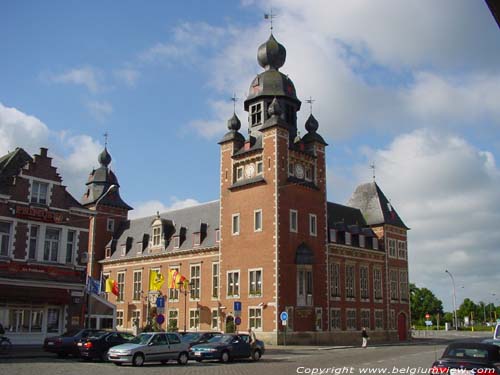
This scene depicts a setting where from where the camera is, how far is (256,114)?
176 ft

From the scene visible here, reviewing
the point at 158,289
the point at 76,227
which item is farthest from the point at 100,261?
the point at 76,227

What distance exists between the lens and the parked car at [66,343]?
28178 mm

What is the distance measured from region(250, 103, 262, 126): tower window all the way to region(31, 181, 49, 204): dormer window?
2243 cm

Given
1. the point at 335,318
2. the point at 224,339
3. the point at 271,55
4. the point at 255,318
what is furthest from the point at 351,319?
the point at 224,339

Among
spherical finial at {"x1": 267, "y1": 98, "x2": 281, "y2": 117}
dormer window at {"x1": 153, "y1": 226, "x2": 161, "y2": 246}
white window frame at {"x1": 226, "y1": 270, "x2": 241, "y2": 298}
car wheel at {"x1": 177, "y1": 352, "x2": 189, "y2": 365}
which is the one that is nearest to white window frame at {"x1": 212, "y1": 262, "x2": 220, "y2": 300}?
white window frame at {"x1": 226, "y1": 270, "x2": 241, "y2": 298}

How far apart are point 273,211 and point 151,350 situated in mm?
23961

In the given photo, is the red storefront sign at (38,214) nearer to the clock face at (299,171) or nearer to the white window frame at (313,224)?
the clock face at (299,171)

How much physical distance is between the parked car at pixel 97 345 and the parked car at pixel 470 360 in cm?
1684

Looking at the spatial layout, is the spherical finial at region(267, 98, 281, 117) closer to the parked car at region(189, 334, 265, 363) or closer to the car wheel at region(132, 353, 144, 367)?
the parked car at region(189, 334, 265, 363)

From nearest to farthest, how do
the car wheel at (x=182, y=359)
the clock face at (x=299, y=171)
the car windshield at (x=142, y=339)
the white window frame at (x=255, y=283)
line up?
the car windshield at (x=142, y=339) < the car wheel at (x=182, y=359) < the white window frame at (x=255, y=283) < the clock face at (x=299, y=171)

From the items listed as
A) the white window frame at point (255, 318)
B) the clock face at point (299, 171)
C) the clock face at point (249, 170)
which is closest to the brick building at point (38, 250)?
the white window frame at point (255, 318)

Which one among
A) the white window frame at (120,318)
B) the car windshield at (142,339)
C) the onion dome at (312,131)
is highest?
the onion dome at (312,131)

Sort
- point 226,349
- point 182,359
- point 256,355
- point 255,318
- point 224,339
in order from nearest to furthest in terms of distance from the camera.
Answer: point 182,359, point 226,349, point 224,339, point 256,355, point 255,318

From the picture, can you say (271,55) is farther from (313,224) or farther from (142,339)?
(142,339)
